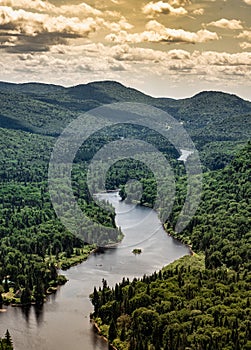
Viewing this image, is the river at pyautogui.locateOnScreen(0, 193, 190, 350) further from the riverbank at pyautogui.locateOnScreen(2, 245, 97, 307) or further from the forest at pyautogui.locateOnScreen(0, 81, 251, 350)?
the forest at pyautogui.locateOnScreen(0, 81, 251, 350)

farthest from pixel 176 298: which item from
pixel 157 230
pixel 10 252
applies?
pixel 157 230

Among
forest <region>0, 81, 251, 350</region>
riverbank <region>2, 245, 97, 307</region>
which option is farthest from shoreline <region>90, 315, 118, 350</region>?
riverbank <region>2, 245, 97, 307</region>

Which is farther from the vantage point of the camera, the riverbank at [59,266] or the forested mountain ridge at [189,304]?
the riverbank at [59,266]

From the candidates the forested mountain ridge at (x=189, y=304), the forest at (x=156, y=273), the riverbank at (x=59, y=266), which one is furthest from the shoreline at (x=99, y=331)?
the riverbank at (x=59, y=266)

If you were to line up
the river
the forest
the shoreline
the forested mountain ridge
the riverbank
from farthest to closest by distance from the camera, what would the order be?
1. the riverbank
2. the river
3. the shoreline
4. the forest
5. the forested mountain ridge

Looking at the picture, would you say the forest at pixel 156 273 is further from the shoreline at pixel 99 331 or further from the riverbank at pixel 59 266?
the shoreline at pixel 99 331

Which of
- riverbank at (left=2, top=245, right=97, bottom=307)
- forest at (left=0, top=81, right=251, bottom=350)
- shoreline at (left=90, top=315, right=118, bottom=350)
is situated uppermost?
forest at (left=0, top=81, right=251, bottom=350)

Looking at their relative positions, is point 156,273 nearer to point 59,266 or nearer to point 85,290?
point 85,290
